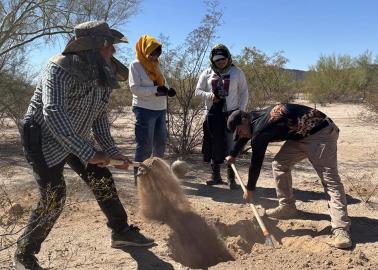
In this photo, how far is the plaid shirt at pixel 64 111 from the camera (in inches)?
123

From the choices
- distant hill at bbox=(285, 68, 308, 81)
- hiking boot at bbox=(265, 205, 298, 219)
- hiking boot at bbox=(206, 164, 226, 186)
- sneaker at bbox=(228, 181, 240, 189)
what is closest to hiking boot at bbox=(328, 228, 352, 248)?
hiking boot at bbox=(265, 205, 298, 219)

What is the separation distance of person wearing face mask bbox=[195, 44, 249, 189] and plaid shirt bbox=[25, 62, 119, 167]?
2549mm

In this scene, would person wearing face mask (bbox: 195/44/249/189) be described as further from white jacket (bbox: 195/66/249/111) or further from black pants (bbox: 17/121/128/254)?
black pants (bbox: 17/121/128/254)

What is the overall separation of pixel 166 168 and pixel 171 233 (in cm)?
66

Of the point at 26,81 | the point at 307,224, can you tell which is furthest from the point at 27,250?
the point at 26,81

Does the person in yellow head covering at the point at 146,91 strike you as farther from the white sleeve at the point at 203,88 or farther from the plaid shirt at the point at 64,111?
the plaid shirt at the point at 64,111

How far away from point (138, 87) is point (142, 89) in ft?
0.18

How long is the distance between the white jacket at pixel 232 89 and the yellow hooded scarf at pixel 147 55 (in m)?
0.62

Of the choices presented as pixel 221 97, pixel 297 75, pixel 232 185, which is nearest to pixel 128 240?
pixel 232 185

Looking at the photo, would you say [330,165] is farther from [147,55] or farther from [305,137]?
[147,55]

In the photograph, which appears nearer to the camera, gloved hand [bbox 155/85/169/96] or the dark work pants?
the dark work pants

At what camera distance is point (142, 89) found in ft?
18.4

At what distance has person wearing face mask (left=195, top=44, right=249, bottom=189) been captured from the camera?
5.91m

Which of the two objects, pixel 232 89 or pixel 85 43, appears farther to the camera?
pixel 232 89
